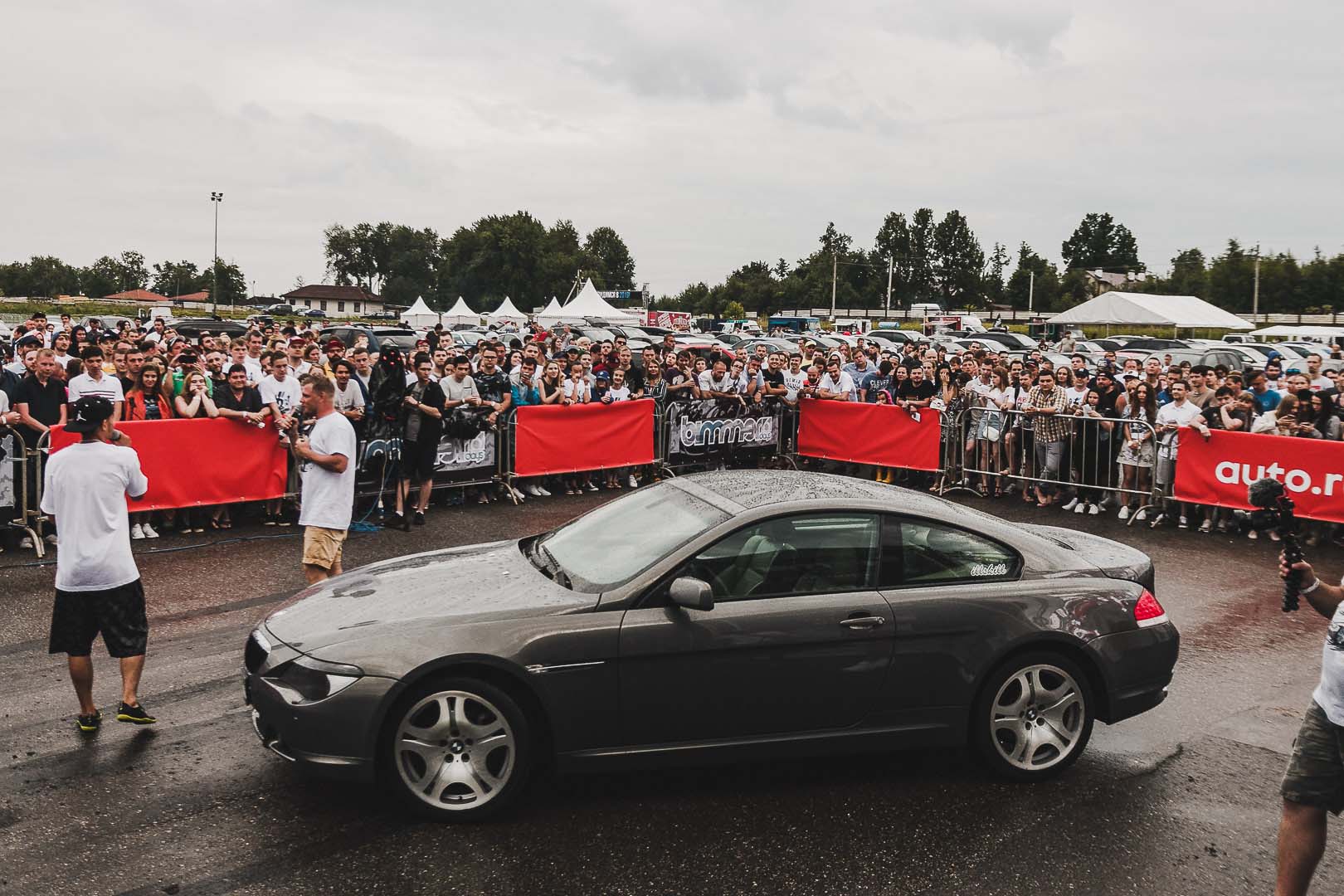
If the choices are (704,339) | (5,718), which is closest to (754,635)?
(5,718)

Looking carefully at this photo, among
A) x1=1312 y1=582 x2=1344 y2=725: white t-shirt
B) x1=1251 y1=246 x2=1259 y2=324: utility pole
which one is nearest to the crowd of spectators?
x1=1312 y1=582 x2=1344 y2=725: white t-shirt

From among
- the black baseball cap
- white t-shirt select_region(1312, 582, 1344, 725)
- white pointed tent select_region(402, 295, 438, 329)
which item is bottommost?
white t-shirt select_region(1312, 582, 1344, 725)

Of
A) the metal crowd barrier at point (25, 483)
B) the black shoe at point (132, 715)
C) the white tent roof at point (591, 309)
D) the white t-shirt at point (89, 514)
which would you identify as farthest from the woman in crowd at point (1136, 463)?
the white tent roof at point (591, 309)

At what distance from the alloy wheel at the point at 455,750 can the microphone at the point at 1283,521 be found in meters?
3.09

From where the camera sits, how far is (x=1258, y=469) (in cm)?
1226

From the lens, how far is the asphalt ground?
435cm

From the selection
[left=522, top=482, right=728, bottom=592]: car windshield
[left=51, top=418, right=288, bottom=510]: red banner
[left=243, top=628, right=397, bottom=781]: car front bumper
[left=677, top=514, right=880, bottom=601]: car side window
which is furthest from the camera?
[left=51, top=418, right=288, bottom=510]: red banner

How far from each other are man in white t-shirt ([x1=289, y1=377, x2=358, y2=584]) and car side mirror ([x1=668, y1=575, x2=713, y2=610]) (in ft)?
10.5

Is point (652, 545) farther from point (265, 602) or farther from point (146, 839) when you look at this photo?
point (265, 602)

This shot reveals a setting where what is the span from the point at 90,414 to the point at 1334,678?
5758 millimetres

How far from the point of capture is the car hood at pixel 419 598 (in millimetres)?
4906

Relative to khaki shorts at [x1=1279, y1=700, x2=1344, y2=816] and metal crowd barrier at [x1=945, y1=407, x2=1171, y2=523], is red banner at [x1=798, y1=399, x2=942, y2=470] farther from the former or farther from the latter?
khaki shorts at [x1=1279, y1=700, x2=1344, y2=816]

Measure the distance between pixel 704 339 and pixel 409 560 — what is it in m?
38.6

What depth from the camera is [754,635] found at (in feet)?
16.4
